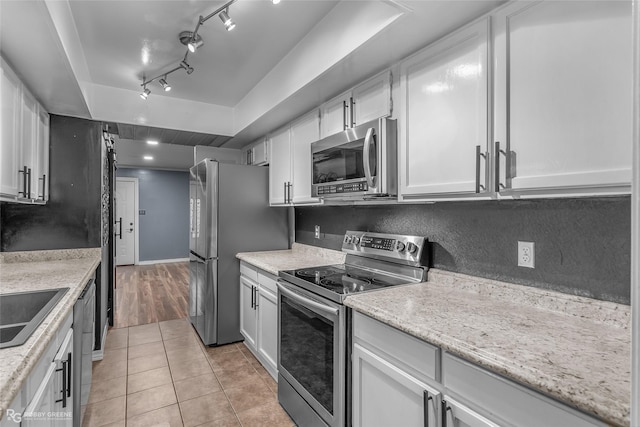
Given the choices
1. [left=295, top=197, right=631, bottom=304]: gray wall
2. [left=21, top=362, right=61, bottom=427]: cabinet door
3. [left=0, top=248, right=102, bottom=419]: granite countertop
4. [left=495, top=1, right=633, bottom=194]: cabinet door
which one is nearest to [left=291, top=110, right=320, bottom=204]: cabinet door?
[left=295, top=197, right=631, bottom=304]: gray wall

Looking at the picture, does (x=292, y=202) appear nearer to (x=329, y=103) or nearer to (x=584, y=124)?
(x=329, y=103)

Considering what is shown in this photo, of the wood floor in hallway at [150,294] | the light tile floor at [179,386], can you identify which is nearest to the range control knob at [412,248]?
the light tile floor at [179,386]

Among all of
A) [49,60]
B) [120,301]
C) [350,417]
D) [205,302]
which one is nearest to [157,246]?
[120,301]

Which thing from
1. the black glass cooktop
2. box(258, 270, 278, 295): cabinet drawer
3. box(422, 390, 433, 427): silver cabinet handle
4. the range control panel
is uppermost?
the range control panel

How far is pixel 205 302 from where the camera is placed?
318 centimetres

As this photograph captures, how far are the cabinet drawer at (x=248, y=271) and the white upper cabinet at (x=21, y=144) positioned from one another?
1.62 m

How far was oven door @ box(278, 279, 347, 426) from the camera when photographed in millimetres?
1610

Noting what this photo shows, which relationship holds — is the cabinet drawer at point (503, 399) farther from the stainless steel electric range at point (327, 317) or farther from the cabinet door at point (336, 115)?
the cabinet door at point (336, 115)

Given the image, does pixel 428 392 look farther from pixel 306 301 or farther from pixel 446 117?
pixel 446 117

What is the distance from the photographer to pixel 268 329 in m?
2.53

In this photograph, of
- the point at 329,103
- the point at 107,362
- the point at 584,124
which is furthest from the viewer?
the point at 107,362

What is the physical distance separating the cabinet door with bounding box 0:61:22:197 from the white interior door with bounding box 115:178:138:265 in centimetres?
560

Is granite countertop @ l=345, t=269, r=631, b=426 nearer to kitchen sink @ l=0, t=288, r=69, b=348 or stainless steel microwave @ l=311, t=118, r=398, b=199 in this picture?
stainless steel microwave @ l=311, t=118, r=398, b=199

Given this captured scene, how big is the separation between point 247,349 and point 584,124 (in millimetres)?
2949
